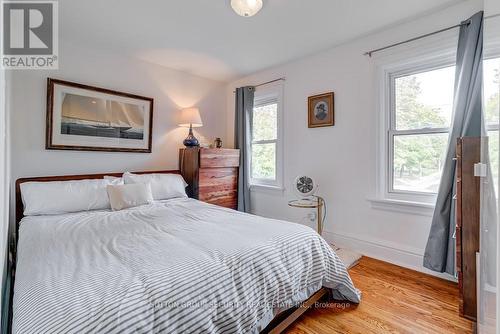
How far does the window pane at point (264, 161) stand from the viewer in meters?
3.65

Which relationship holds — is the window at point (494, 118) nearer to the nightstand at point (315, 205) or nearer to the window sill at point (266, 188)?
the nightstand at point (315, 205)

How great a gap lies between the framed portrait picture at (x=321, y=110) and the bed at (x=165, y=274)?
1622mm

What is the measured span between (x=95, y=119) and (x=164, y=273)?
8.06ft

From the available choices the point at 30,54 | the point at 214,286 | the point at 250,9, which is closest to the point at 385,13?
the point at 250,9

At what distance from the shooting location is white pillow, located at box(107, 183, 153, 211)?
7.81 feet

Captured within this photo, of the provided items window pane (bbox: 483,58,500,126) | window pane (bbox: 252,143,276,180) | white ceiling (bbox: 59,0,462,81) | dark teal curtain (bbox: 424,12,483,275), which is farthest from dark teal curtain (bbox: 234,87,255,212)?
window pane (bbox: 483,58,500,126)

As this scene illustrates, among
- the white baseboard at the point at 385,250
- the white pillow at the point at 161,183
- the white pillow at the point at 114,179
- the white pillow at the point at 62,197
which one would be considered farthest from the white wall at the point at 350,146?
the white pillow at the point at 62,197

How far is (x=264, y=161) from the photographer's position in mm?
3764

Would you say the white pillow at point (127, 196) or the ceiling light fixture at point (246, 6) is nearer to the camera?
the ceiling light fixture at point (246, 6)

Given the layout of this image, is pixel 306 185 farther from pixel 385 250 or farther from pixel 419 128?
pixel 419 128

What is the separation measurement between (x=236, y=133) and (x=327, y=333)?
2.95 metres

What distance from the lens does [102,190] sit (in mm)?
2439

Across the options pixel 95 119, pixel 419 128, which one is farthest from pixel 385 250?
pixel 95 119

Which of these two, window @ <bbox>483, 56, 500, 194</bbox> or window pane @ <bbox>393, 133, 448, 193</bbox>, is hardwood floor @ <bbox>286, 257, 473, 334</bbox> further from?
window @ <bbox>483, 56, 500, 194</bbox>
